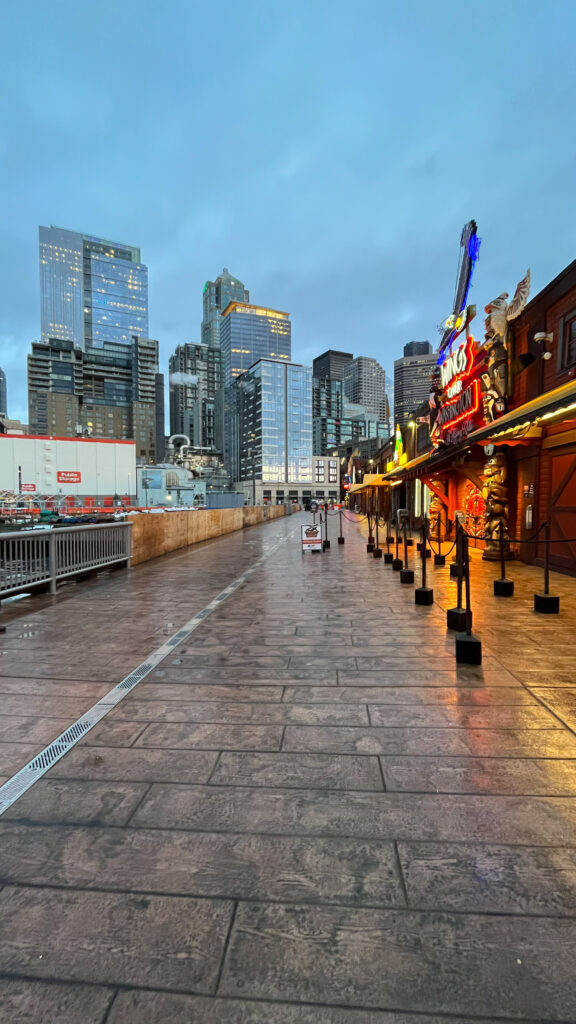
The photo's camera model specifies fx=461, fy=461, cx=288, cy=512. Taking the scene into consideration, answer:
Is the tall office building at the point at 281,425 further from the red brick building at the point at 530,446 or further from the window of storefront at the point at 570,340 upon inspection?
the window of storefront at the point at 570,340

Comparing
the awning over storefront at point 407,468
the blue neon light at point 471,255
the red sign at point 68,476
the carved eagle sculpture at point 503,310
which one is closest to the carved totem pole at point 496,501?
the carved eagle sculpture at point 503,310

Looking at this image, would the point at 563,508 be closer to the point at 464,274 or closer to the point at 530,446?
the point at 530,446

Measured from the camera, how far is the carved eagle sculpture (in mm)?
12211

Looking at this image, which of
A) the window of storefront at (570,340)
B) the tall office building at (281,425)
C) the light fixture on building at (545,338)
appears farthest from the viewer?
the tall office building at (281,425)

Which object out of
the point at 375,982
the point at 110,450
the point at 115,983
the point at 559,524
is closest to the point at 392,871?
the point at 375,982

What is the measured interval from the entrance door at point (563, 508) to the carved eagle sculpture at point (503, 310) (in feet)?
13.3

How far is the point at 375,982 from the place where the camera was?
165 cm

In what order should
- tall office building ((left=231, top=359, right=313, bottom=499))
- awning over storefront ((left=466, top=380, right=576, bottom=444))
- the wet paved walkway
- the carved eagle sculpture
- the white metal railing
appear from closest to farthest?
the wet paved walkway → awning over storefront ((left=466, top=380, right=576, bottom=444)) → the white metal railing → the carved eagle sculpture → tall office building ((left=231, top=359, right=313, bottom=499))

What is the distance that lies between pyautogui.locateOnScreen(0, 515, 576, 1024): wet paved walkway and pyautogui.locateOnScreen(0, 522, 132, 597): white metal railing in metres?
3.33

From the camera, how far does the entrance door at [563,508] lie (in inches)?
410

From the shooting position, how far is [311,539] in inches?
639

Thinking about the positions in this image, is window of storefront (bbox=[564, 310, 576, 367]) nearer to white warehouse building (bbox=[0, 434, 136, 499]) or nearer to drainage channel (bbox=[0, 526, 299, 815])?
drainage channel (bbox=[0, 526, 299, 815])

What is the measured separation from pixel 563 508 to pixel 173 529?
1274 centimetres

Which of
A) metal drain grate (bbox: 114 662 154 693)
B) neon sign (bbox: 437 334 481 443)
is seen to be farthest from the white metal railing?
neon sign (bbox: 437 334 481 443)
